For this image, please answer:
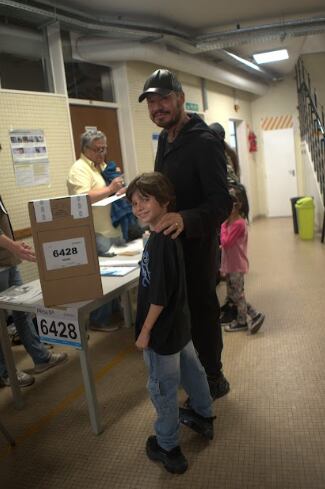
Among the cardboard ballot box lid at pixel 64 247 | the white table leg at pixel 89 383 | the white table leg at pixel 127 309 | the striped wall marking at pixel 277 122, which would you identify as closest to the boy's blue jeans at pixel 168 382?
the white table leg at pixel 89 383

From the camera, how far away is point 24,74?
3.74 meters

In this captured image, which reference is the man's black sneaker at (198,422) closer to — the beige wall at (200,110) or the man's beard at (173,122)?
the man's beard at (173,122)

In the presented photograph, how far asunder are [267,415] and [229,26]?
4486 millimetres

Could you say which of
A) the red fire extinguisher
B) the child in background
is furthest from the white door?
the child in background

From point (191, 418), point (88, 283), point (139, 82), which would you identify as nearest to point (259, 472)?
point (191, 418)

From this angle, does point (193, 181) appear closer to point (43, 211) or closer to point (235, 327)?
point (43, 211)

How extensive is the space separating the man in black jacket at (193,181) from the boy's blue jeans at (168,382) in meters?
0.27

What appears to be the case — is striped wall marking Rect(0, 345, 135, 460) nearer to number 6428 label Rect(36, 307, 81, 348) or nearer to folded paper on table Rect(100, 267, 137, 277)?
number 6428 label Rect(36, 307, 81, 348)

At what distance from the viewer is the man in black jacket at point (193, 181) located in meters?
1.76

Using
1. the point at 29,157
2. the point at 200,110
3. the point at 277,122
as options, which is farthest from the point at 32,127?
the point at 277,122

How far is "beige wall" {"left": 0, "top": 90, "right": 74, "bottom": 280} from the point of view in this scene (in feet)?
10.9

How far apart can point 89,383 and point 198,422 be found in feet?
1.76

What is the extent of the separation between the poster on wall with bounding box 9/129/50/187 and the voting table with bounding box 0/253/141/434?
142 centimetres

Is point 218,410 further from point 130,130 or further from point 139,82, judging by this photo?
point 139,82
